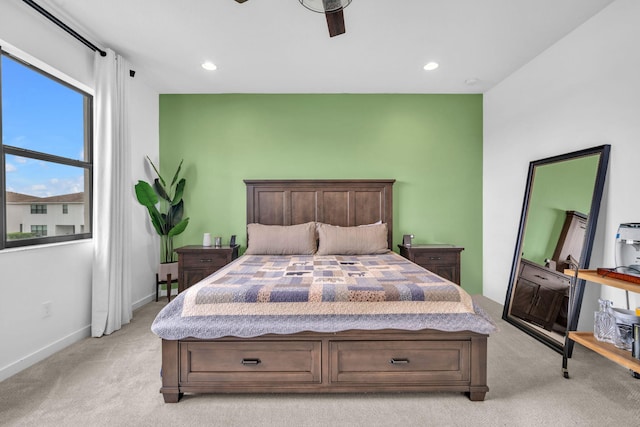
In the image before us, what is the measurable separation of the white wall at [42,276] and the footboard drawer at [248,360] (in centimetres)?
144

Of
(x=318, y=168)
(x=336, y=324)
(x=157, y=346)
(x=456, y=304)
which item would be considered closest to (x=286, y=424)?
(x=336, y=324)

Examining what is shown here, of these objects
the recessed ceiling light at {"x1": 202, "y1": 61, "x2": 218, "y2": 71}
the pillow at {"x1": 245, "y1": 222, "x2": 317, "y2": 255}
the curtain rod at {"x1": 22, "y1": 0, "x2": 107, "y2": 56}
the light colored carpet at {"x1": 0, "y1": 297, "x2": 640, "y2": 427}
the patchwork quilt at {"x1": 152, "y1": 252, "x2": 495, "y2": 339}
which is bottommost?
the light colored carpet at {"x1": 0, "y1": 297, "x2": 640, "y2": 427}

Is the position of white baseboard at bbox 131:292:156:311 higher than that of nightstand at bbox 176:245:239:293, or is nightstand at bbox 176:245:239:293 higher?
nightstand at bbox 176:245:239:293

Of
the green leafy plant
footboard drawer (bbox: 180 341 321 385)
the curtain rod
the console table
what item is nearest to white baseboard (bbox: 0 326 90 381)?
the green leafy plant

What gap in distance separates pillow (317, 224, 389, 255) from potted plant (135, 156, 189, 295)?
6.05ft

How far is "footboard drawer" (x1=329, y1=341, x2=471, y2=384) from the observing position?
1.85 metres

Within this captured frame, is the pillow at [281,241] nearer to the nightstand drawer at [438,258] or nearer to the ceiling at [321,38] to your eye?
the nightstand drawer at [438,258]

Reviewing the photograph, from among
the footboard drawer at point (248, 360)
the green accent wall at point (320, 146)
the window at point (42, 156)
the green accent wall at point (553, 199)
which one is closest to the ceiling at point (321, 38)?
the green accent wall at point (320, 146)

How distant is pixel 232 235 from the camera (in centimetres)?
400

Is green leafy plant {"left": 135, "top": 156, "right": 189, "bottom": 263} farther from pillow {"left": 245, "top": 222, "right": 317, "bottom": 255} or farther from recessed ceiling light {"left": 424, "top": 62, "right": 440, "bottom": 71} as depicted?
recessed ceiling light {"left": 424, "top": 62, "right": 440, "bottom": 71}

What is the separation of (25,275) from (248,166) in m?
2.48

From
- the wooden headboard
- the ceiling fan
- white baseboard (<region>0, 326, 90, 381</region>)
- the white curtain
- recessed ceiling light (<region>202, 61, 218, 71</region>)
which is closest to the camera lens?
the ceiling fan

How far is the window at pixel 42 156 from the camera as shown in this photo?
228cm

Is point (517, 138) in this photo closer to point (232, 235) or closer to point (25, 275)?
point (232, 235)
